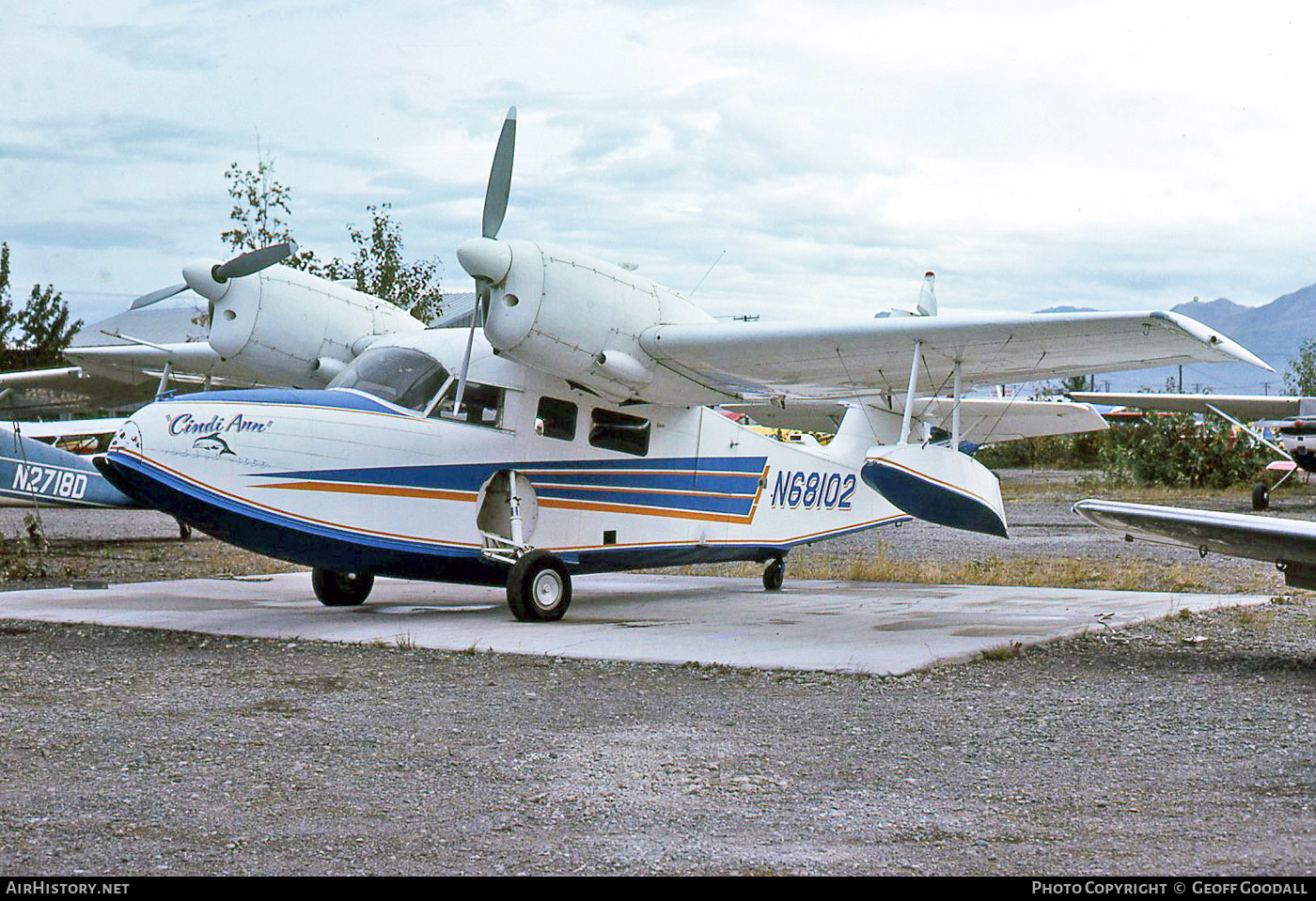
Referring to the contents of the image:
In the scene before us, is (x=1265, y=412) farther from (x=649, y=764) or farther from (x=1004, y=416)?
(x=649, y=764)

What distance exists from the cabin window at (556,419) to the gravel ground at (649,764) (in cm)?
282

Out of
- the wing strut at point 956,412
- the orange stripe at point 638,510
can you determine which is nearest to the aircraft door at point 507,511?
the orange stripe at point 638,510

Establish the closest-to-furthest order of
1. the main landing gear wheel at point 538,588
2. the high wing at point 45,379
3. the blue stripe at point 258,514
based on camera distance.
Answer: the blue stripe at point 258,514 → the main landing gear wheel at point 538,588 → the high wing at point 45,379

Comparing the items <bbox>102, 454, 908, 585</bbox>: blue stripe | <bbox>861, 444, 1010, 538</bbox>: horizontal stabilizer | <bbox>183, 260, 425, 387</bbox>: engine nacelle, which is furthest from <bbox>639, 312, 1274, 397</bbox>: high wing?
<bbox>183, 260, 425, 387</bbox>: engine nacelle

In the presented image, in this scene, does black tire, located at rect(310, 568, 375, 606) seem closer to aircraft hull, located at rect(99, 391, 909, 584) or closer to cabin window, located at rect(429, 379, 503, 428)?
aircraft hull, located at rect(99, 391, 909, 584)

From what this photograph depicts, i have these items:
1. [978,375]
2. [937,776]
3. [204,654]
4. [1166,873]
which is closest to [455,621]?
[204,654]

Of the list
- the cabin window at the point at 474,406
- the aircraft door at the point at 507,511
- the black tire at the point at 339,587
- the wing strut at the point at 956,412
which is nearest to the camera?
the wing strut at the point at 956,412

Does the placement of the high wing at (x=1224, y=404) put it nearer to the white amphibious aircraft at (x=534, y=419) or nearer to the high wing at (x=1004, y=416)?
the high wing at (x=1004, y=416)

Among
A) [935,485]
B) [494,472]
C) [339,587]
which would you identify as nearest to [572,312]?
[494,472]

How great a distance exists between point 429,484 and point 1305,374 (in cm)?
4838

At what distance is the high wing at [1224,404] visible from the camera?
3178cm

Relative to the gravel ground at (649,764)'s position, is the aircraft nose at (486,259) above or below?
above

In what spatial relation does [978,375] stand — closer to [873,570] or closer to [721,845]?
[873,570]

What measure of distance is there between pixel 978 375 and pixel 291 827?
8139 mm
